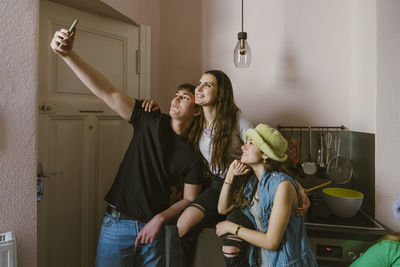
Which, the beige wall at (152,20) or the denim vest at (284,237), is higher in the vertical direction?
the beige wall at (152,20)

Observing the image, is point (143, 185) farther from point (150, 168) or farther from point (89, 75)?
point (89, 75)

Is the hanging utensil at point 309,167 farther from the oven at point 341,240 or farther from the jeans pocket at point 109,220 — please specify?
the jeans pocket at point 109,220

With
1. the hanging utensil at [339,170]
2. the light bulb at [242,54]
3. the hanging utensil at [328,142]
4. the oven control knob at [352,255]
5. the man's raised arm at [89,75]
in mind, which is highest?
the light bulb at [242,54]

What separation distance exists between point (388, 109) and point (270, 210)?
2.94 feet

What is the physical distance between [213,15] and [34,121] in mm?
1474

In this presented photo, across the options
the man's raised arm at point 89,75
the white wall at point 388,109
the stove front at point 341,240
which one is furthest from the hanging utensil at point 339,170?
the man's raised arm at point 89,75

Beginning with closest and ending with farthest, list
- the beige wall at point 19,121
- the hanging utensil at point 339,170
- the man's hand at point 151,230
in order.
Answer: the beige wall at point 19,121
the man's hand at point 151,230
the hanging utensil at point 339,170

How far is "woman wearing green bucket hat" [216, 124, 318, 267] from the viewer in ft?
3.77

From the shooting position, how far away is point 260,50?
207 centimetres

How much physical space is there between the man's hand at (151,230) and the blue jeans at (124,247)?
39 mm

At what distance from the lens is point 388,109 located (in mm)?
1553

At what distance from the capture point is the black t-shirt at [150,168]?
4.74 feet

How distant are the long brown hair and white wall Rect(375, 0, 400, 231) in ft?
2.56

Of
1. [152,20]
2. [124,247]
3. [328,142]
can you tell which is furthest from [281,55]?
[124,247]
